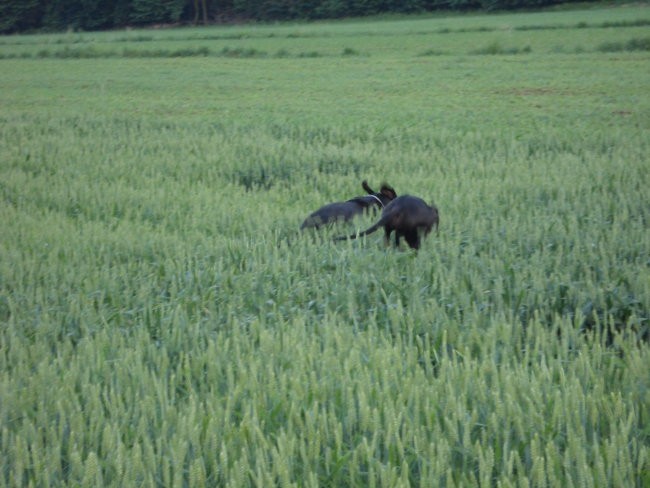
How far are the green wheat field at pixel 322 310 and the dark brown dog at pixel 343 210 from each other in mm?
124

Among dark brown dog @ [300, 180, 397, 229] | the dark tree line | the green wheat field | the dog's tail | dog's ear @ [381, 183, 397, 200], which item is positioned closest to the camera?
the green wheat field

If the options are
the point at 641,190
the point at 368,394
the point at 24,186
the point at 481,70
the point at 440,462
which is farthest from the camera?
the point at 481,70

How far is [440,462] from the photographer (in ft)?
7.79

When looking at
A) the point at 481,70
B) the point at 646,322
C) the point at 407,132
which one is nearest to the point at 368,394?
the point at 646,322

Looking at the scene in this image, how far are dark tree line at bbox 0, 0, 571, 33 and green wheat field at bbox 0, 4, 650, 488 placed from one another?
192ft

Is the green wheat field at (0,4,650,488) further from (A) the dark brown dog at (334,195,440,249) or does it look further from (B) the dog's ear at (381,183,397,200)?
(B) the dog's ear at (381,183,397,200)

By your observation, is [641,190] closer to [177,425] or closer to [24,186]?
[177,425]

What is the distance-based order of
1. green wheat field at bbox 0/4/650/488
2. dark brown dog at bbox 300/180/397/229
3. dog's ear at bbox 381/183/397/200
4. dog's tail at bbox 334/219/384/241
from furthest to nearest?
dark brown dog at bbox 300/180/397/229 → dog's ear at bbox 381/183/397/200 → dog's tail at bbox 334/219/384/241 → green wheat field at bbox 0/4/650/488

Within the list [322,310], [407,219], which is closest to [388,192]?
[407,219]

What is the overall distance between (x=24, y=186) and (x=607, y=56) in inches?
922

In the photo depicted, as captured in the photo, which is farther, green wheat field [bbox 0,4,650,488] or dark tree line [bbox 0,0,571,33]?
dark tree line [bbox 0,0,571,33]

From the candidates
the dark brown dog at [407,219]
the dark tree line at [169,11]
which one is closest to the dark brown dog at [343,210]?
the dark brown dog at [407,219]

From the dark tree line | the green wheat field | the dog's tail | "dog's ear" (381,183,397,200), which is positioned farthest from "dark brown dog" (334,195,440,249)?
the dark tree line

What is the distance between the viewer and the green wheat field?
2570mm
